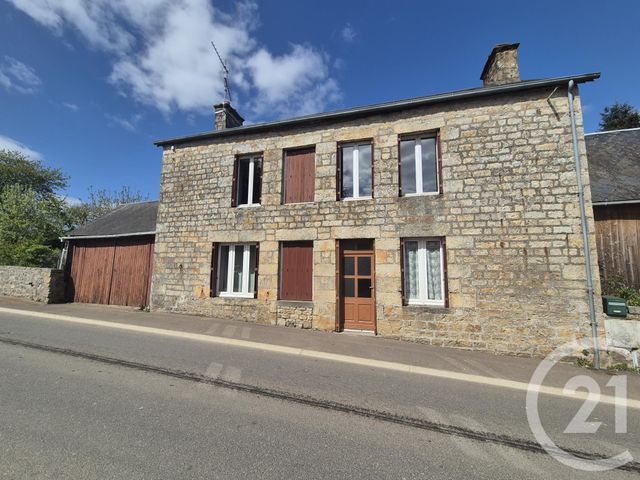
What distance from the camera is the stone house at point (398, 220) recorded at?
684 centimetres

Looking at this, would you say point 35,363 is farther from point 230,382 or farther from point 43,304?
point 43,304

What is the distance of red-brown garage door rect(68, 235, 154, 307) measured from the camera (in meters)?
11.1

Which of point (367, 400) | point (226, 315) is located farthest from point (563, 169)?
point (226, 315)

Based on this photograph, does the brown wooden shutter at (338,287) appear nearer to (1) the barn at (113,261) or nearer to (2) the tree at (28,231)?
(1) the barn at (113,261)

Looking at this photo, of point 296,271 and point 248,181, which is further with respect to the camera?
point 248,181

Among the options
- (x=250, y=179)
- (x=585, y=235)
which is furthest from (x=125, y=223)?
(x=585, y=235)

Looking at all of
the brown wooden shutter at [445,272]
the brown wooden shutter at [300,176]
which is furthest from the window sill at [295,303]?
the brown wooden shutter at [445,272]

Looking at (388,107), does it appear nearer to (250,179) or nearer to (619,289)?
(250,179)

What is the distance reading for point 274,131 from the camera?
934 cm

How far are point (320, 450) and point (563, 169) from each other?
738 centimetres

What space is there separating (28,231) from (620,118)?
35.7 metres

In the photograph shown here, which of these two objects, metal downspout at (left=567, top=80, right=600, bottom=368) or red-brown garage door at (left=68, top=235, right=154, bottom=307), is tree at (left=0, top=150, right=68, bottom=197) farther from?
metal downspout at (left=567, top=80, right=600, bottom=368)

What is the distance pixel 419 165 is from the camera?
318 inches

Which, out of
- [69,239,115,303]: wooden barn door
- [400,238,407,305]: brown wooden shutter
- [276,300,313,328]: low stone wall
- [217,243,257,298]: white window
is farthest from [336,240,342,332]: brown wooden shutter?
[69,239,115,303]: wooden barn door
